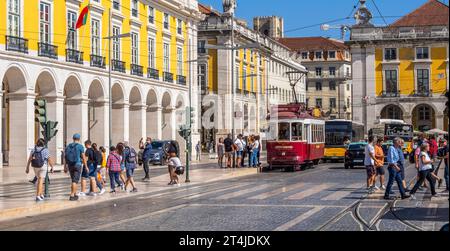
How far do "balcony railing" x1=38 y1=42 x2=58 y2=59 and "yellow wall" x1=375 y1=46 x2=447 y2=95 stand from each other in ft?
173

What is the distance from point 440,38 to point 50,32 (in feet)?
168

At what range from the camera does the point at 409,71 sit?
86.0 meters

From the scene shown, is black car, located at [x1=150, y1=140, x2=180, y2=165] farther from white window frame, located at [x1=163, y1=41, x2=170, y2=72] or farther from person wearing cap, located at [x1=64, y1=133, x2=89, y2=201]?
person wearing cap, located at [x1=64, y1=133, x2=89, y2=201]

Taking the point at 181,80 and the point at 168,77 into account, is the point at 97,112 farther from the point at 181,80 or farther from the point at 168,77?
the point at 181,80

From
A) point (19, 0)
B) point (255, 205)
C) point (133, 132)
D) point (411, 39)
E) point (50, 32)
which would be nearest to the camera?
point (255, 205)

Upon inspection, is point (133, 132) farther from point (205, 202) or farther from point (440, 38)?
point (440, 38)

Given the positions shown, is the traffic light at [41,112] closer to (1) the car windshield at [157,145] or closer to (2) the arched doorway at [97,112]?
(2) the arched doorway at [97,112]

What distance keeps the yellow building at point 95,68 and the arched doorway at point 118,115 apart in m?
0.07

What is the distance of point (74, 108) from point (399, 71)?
51266 millimetres

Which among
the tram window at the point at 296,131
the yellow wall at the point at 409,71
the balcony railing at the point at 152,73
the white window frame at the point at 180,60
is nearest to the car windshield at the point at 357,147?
the tram window at the point at 296,131

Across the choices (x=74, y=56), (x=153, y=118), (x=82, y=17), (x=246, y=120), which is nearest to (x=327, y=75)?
(x=246, y=120)

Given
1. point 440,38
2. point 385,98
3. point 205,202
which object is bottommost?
point 205,202
